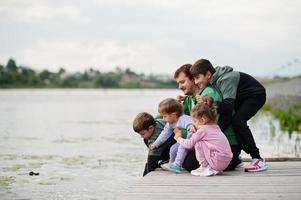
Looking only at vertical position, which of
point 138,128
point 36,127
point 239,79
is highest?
point 239,79

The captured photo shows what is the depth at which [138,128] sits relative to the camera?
6.21 meters

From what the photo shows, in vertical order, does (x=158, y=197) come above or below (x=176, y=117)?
below

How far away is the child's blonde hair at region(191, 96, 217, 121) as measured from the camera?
5.69m

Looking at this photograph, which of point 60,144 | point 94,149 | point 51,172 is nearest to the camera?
point 51,172

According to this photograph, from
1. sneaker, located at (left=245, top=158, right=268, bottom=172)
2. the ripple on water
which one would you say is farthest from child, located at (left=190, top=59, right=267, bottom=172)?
the ripple on water

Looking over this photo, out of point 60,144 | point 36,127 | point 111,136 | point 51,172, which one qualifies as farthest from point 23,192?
→ point 36,127

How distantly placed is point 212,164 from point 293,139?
7.97 m

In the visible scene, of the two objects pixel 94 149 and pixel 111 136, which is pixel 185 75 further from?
pixel 111 136

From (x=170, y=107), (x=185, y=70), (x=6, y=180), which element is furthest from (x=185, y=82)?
(x=6, y=180)

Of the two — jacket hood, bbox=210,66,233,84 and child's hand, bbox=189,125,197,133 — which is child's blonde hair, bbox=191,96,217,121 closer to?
child's hand, bbox=189,125,197,133

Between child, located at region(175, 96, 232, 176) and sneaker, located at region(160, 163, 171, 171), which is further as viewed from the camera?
sneaker, located at region(160, 163, 171, 171)

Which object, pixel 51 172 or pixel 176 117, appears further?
pixel 51 172

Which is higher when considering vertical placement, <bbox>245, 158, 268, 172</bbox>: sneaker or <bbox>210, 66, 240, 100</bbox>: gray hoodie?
<bbox>210, 66, 240, 100</bbox>: gray hoodie

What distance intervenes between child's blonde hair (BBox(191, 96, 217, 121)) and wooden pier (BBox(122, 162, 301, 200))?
0.61 metres
